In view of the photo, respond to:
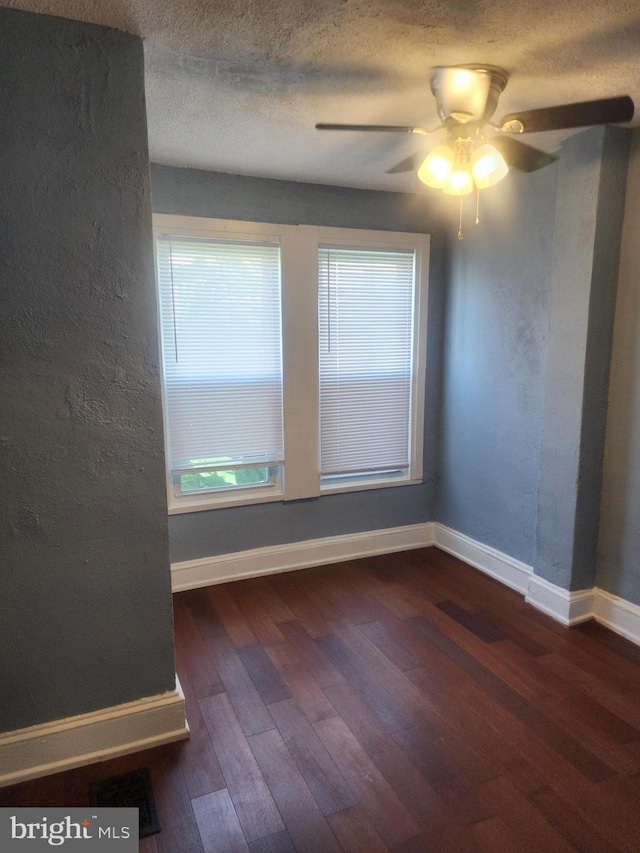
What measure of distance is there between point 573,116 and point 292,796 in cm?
237

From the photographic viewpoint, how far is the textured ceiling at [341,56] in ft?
4.84

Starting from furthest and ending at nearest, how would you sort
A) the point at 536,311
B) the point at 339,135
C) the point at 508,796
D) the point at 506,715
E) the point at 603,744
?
the point at 536,311 < the point at 339,135 < the point at 506,715 < the point at 603,744 < the point at 508,796

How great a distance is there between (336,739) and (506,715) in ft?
2.27

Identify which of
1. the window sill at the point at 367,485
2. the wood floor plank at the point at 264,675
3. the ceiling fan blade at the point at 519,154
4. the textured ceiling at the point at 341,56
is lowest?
the wood floor plank at the point at 264,675

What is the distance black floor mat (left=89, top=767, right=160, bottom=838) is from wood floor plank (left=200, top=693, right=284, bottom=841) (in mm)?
249

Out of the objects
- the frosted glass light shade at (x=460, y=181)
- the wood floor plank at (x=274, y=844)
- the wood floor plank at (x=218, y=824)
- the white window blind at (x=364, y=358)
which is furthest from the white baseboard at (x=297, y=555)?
the frosted glass light shade at (x=460, y=181)

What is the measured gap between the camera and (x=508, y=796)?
169cm

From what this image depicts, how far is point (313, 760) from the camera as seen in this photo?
1.85m

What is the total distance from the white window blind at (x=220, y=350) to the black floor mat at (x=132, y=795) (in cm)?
156

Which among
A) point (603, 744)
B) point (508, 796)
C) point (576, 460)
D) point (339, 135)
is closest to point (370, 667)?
point (508, 796)

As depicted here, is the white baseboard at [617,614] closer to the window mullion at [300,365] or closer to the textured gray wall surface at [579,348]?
the textured gray wall surface at [579,348]

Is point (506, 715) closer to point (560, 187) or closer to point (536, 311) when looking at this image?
point (536, 311)

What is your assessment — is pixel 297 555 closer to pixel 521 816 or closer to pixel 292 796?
pixel 292 796

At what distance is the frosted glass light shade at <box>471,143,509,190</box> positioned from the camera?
6.11 ft
